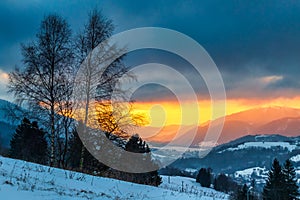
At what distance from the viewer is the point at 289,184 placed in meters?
57.4

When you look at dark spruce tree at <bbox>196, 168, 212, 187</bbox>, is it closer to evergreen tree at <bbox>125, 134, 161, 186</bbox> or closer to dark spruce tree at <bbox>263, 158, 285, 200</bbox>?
dark spruce tree at <bbox>263, 158, 285, 200</bbox>

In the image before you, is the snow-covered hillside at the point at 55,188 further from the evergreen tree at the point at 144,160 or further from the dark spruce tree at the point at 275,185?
the dark spruce tree at the point at 275,185

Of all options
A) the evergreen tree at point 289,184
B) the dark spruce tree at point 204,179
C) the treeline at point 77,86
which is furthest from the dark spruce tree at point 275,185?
the dark spruce tree at point 204,179

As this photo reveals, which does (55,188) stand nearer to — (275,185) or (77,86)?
(77,86)

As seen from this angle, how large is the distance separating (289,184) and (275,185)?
2.34 m

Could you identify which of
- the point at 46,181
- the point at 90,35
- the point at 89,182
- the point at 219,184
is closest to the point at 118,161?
the point at 90,35

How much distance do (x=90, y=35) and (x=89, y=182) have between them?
1059 cm

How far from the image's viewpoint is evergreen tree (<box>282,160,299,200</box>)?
5622 centimetres

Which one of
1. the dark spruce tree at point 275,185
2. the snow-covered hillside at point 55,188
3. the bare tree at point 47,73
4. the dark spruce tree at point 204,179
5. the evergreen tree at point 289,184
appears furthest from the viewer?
the dark spruce tree at point 204,179

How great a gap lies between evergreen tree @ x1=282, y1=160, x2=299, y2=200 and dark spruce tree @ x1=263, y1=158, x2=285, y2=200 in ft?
2.17

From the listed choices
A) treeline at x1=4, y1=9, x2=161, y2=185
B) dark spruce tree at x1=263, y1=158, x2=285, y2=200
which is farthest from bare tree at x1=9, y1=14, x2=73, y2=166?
dark spruce tree at x1=263, y1=158, x2=285, y2=200

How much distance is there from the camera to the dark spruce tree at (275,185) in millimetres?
56513

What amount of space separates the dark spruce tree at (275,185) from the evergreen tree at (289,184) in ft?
2.17

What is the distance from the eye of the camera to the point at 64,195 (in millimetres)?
8195
